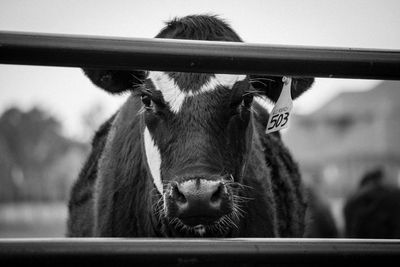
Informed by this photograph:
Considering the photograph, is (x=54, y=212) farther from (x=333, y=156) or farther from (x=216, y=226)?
(x=216, y=226)

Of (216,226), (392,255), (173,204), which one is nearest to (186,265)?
(392,255)

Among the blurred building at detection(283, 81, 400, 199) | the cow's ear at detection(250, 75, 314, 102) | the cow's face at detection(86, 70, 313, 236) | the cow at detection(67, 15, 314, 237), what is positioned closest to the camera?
the cow's face at detection(86, 70, 313, 236)

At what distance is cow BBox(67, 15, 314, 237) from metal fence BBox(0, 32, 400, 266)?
38.4 inches

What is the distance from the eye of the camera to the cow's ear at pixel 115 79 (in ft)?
11.6

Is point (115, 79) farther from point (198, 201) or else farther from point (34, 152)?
point (34, 152)

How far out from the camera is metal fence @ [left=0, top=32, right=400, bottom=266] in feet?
5.48

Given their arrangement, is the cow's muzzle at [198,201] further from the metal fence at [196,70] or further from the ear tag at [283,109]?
the metal fence at [196,70]

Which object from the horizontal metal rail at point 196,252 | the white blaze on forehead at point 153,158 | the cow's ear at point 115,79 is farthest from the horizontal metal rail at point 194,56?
the cow's ear at point 115,79

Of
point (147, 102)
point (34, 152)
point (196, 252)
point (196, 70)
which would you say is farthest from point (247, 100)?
point (34, 152)

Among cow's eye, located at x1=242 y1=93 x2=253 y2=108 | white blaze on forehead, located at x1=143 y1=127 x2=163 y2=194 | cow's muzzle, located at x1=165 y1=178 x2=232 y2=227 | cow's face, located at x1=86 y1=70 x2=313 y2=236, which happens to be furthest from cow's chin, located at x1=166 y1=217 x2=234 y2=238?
cow's eye, located at x1=242 y1=93 x2=253 y2=108

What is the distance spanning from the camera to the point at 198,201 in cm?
270

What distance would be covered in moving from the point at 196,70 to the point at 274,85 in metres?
2.08

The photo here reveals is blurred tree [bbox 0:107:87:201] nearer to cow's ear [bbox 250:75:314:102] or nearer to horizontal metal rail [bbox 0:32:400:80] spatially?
cow's ear [bbox 250:75:314:102]

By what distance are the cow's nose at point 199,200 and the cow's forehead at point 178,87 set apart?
63cm
